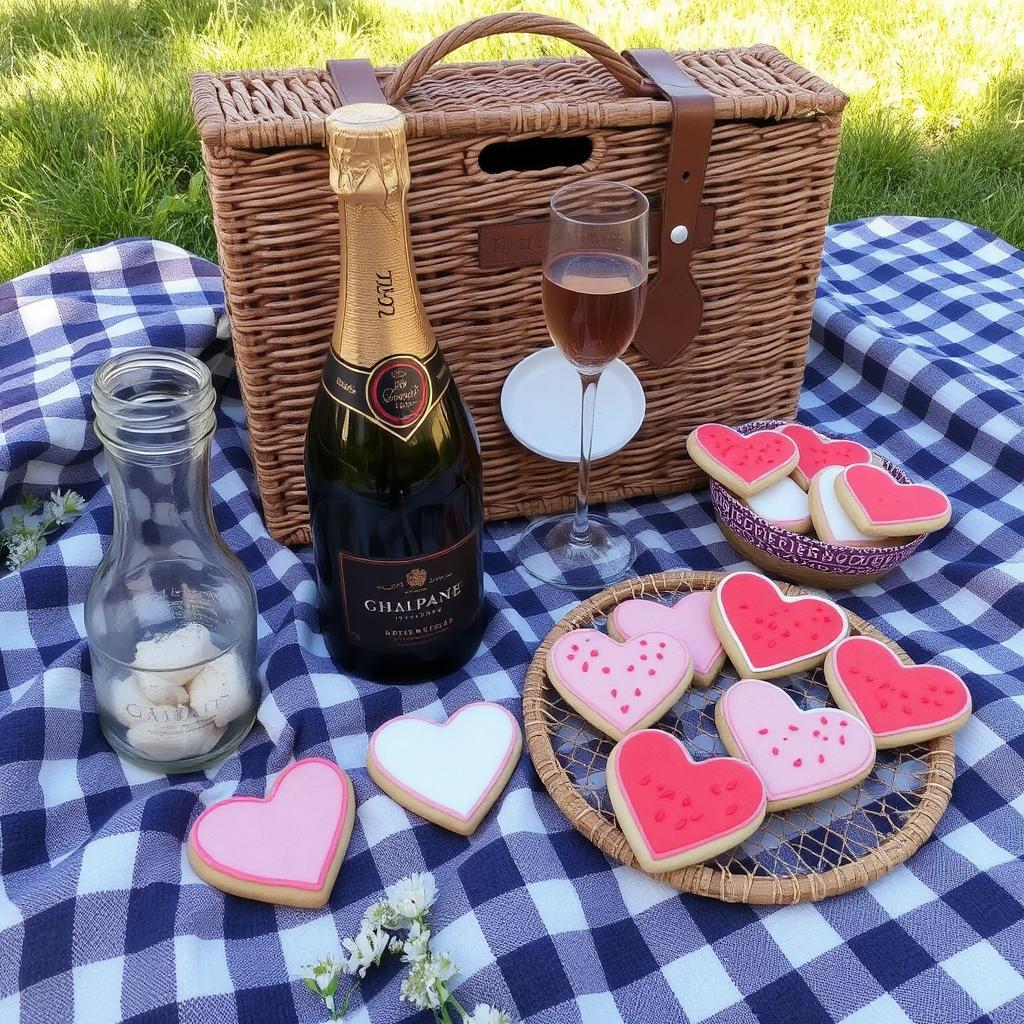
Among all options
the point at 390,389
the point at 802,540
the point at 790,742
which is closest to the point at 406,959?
the point at 790,742

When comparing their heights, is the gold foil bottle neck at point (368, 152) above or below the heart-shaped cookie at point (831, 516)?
above

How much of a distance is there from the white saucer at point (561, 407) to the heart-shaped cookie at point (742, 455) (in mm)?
79

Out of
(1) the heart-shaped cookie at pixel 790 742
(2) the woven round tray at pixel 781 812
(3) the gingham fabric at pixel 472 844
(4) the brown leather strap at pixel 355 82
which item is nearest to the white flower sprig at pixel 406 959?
(3) the gingham fabric at pixel 472 844

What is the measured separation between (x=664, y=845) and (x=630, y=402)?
0.57 metres

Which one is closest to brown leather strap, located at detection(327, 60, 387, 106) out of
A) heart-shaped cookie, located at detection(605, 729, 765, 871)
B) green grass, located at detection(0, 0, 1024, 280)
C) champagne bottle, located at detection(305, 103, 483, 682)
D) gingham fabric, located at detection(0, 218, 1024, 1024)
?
champagne bottle, located at detection(305, 103, 483, 682)

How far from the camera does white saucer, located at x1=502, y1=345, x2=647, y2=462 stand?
1200 mm

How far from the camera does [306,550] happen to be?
1.25 metres

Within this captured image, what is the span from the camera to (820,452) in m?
1.26

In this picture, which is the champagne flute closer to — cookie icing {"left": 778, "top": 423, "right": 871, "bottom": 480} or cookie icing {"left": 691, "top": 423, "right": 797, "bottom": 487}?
cookie icing {"left": 691, "top": 423, "right": 797, "bottom": 487}

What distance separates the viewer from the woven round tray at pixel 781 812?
841 mm

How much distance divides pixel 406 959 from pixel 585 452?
56 cm

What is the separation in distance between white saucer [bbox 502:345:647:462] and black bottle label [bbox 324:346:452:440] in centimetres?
23

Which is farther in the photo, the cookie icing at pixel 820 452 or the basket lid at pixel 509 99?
the cookie icing at pixel 820 452

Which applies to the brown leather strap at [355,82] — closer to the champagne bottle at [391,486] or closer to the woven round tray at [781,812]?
the champagne bottle at [391,486]
